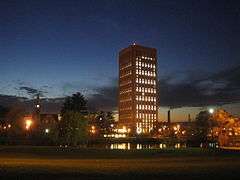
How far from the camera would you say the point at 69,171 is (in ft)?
76.9

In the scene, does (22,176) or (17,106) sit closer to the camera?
(22,176)

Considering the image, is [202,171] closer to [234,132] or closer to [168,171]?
[168,171]

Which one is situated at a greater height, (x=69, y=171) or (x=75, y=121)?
(x=75, y=121)

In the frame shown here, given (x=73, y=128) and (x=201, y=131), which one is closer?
(x=73, y=128)

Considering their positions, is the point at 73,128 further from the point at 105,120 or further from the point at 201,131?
the point at 105,120

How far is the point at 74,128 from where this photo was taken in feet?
220

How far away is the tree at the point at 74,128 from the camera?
220 feet

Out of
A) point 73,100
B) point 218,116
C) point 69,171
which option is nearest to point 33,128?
point 73,100

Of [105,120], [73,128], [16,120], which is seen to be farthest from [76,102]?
[73,128]

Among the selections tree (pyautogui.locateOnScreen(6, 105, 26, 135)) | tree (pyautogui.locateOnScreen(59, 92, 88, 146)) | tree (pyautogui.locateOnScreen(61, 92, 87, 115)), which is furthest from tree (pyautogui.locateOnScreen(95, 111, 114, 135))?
tree (pyautogui.locateOnScreen(59, 92, 88, 146))

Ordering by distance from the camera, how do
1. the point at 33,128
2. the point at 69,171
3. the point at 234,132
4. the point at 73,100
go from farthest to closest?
the point at 73,100, the point at 33,128, the point at 234,132, the point at 69,171

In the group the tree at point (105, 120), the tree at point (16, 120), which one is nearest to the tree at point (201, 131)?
the tree at point (16, 120)

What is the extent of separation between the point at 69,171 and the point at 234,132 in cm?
4903

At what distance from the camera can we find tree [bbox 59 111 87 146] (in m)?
66.9
